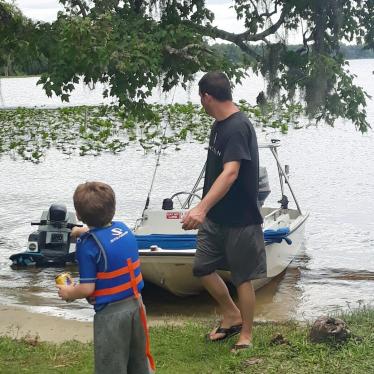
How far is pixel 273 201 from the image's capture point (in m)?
17.3

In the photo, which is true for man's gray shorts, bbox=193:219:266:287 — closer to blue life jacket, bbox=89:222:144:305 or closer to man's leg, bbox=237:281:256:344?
man's leg, bbox=237:281:256:344

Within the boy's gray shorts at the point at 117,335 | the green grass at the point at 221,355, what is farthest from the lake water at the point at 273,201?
the boy's gray shorts at the point at 117,335

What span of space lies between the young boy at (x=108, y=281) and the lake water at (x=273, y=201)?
4.29 m

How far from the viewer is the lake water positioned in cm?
904

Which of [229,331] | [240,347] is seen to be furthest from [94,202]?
[229,331]

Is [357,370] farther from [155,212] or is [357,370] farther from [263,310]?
[155,212]

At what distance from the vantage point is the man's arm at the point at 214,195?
490 centimetres

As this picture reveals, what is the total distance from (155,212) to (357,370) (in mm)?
4952

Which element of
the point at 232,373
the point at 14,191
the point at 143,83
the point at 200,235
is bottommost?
the point at 14,191

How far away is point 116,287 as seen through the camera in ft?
12.5

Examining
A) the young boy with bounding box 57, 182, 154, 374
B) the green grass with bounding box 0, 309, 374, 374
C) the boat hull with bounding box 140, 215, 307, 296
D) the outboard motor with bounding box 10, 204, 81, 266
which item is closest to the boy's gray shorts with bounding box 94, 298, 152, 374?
the young boy with bounding box 57, 182, 154, 374

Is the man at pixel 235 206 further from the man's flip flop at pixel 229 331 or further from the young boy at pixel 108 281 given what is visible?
the young boy at pixel 108 281

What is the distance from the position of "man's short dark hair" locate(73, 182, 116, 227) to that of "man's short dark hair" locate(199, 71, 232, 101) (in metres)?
1.83

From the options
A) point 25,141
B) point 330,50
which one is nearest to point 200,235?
point 330,50
